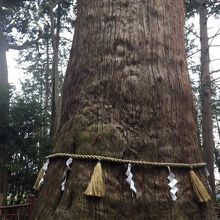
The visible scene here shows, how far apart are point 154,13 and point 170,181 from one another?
0.83 meters

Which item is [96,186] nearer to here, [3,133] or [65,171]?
[65,171]

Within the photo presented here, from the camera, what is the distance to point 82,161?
5.31ft

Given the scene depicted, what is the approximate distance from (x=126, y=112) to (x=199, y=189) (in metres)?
0.45

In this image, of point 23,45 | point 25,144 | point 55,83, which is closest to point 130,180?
point 25,144

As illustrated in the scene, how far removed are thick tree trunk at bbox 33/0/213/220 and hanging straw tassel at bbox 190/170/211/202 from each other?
0.02 meters

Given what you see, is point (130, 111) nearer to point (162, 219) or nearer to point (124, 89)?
point (124, 89)

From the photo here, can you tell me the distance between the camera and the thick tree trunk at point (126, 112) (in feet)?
5.11

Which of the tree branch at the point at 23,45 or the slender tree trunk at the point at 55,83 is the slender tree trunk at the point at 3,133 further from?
the tree branch at the point at 23,45

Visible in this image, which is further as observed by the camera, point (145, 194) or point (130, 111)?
point (130, 111)

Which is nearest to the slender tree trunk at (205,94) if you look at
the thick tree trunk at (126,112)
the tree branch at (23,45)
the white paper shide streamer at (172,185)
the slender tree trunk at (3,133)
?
the slender tree trunk at (3,133)

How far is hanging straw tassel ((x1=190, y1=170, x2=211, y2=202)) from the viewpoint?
163 centimetres

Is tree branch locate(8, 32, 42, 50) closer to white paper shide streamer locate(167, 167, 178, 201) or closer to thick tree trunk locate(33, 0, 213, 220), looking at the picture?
thick tree trunk locate(33, 0, 213, 220)

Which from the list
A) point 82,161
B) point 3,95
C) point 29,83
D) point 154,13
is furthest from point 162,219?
point 29,83

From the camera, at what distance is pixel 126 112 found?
1688mm
